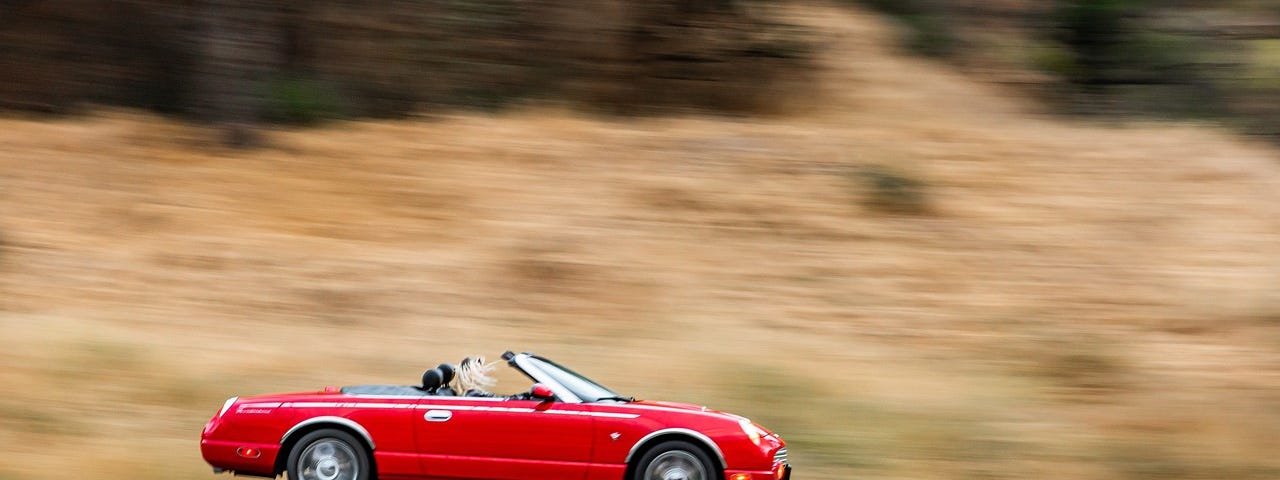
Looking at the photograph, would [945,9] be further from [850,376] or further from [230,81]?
[850,376]

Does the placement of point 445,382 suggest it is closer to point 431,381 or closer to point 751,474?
point 431,381

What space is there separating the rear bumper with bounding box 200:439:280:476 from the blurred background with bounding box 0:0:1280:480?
2.30ft

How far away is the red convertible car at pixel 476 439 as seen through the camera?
7453mm

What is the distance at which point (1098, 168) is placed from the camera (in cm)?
1733

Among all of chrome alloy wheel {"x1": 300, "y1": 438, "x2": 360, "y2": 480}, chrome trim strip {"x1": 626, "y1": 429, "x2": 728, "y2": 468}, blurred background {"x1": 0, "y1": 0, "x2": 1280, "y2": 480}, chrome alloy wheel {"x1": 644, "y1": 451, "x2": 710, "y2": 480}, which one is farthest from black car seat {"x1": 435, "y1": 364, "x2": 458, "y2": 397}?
blurred background {"x1": 0, "y1": 0, "x2": 1280, "y2": 480}

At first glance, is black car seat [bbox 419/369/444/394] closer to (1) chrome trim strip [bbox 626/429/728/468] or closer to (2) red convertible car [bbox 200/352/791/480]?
(2) red convertible car [bbox 200/352/791/480]

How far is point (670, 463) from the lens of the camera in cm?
746

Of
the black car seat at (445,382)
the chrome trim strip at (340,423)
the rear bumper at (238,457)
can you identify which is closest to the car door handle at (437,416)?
the black car seat at (445,382)

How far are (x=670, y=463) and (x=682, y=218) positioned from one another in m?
8.29

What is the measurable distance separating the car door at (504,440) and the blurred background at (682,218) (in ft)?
6.27

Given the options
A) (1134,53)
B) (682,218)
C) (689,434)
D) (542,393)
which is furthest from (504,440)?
(1134,53)

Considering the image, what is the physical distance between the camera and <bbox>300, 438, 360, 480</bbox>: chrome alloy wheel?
7.62m

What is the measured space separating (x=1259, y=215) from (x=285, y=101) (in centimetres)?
1339

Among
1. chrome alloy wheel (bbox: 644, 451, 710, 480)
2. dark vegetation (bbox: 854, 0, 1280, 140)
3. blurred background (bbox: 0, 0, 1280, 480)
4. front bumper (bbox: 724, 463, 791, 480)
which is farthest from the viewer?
dark vegetation (bbox: 854, 0, 1280, 140)
